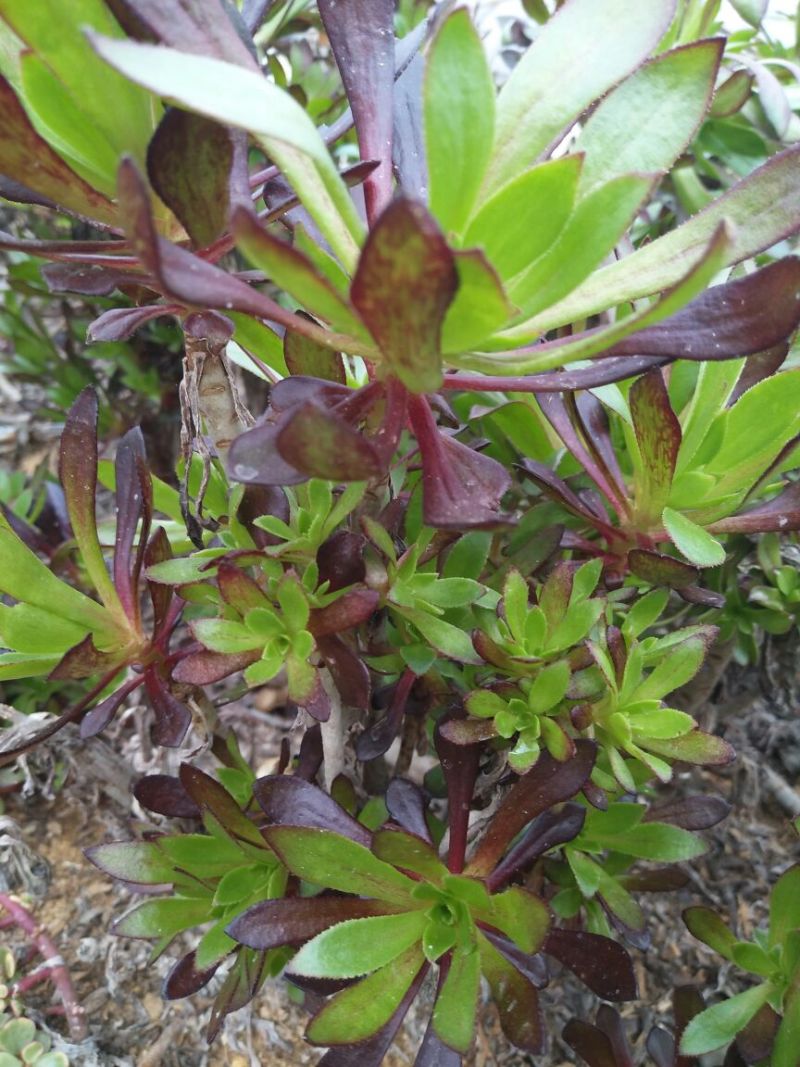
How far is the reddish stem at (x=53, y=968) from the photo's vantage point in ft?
3.62

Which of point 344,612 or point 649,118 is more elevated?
point 649,118

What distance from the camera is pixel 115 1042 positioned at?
1141 millimetres

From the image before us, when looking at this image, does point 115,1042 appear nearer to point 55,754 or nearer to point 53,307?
point 55,754

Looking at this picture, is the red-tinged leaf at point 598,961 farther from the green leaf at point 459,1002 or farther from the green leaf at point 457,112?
the green leaf at point 457,112

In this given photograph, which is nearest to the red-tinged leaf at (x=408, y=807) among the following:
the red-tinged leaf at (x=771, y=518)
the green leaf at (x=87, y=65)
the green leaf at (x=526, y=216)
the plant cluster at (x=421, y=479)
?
the plant cluster at (x=421, y=479)

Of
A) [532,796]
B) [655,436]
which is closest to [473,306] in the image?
[655,436]

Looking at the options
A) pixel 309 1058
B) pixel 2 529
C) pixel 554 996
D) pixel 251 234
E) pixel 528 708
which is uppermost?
pixel 251 234

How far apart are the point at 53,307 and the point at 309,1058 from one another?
1.95m

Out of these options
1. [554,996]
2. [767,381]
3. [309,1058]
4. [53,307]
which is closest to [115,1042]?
[309,1058]

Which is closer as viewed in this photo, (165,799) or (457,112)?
(457,112)

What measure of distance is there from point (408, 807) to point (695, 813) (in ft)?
1.15

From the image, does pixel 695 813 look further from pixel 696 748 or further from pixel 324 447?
pixel 324 447

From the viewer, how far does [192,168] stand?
2.00ft

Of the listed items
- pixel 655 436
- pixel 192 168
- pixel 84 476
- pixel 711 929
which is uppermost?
pixel 192 168
